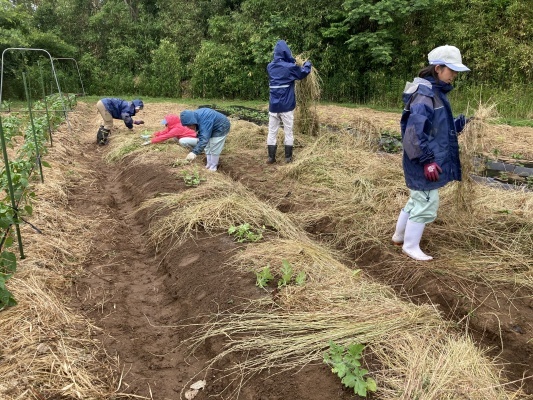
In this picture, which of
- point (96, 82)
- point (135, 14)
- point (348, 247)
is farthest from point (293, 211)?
point (135, 14)

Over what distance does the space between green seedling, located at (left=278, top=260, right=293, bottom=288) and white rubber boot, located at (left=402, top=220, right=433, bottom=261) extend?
1.21 m

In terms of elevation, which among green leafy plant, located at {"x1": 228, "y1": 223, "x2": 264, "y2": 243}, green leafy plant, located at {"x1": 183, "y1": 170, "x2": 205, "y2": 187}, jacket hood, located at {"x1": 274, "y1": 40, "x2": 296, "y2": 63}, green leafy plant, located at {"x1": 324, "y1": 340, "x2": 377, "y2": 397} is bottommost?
green leafy plant, located at {"x1": 183, "y1": 170, "x2": 205, "y2": 187}

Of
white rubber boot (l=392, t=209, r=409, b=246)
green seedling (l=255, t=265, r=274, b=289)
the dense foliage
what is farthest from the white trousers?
the dense foliage

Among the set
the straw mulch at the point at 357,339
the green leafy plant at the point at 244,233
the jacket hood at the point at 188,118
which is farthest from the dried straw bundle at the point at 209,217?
the jacket hood at the point at 188,118

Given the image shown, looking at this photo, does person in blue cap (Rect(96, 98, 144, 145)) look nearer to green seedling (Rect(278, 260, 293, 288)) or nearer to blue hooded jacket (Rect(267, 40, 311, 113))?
blue hooded jacket (Rect(267, 40, 311, 113))

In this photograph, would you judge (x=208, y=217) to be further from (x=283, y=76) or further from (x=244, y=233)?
(x=283, y=76)

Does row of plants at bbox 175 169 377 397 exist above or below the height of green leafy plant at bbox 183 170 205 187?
above

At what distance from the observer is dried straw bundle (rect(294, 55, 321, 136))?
8023 mm

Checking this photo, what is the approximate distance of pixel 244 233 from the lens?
13.3 ft

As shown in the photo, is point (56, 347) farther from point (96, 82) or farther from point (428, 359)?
point (96, 82)

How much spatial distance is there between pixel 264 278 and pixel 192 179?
2742 millimetres

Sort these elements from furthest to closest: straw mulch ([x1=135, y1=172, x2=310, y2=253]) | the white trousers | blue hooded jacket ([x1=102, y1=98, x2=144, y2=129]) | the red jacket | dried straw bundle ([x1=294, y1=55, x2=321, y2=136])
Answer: blue hooded jacket ([x1=102, y1=98, x2=144, y2=129]), dried straw bundle ([x1=294, y1=55, x2=321, y2=136]), the red jacket, the white trousers, straw mulch ([x1=135, y1=172, x2=310, y2=253])

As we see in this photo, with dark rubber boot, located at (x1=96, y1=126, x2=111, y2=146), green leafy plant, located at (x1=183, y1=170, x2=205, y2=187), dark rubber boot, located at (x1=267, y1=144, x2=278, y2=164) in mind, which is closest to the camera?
green leafy plant, located at (x1=183, y1=170, x2=205, y2=187)

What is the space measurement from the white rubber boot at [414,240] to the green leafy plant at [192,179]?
8.85 ft
